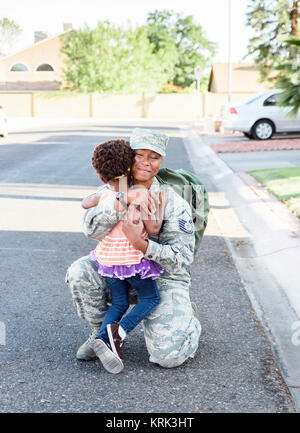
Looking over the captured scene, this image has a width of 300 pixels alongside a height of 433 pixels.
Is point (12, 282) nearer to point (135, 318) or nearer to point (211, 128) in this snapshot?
point (135, 318)

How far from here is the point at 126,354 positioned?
398 cm

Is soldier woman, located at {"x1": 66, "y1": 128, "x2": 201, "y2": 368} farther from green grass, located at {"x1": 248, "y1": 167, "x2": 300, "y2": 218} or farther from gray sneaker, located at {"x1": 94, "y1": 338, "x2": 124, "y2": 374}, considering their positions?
green grass, located at {"x1": 248, "y1": 167, "x2": 300, "y2": 218}

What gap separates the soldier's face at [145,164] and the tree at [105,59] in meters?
55.1

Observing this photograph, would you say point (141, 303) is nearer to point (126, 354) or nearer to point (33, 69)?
point (126, 354)

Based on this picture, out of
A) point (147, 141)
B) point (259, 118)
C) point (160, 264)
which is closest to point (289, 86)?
point (147, 141)

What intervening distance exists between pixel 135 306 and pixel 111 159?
0.84m

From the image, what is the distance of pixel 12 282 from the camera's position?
557cm

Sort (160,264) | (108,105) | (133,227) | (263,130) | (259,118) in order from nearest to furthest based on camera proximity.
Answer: (133,227)
(160,264)
(259,118)
(263,130)
(108,105)

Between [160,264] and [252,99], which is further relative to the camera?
[252,99]

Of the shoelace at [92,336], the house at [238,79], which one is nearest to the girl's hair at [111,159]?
the shoelace at [92,336]

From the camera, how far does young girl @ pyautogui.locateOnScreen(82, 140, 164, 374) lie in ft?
12.0

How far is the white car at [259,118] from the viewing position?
21578 mm

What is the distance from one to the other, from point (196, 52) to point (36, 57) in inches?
1201
